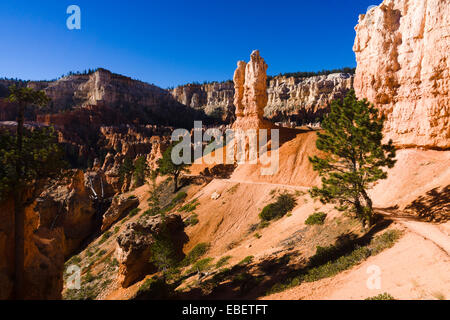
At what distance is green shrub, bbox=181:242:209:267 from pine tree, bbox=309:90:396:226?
43.6 feet

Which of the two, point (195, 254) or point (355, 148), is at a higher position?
point (355, 148)

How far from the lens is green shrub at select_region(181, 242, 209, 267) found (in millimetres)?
22906

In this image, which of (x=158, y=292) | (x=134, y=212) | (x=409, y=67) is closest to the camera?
(x=158, y=292)

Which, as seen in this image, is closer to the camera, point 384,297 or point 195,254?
point 384,297

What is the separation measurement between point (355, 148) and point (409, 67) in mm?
17296

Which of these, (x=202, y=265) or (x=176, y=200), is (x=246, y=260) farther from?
(x=176, y=200)

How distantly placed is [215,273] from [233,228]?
9438mm

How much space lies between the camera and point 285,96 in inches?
5566

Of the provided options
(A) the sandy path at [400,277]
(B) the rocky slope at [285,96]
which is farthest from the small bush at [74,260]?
(B) the rocky slope at [285,96]

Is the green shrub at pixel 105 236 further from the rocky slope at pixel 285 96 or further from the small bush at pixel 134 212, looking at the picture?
the rocky slope at pixel 285 96

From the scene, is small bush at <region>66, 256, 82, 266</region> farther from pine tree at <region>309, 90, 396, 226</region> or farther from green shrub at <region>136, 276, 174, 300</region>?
pine tree at <region>309, 90, 396, 226</region>

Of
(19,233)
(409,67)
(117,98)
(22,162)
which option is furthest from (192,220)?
(117,98)

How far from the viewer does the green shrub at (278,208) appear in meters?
25.5
